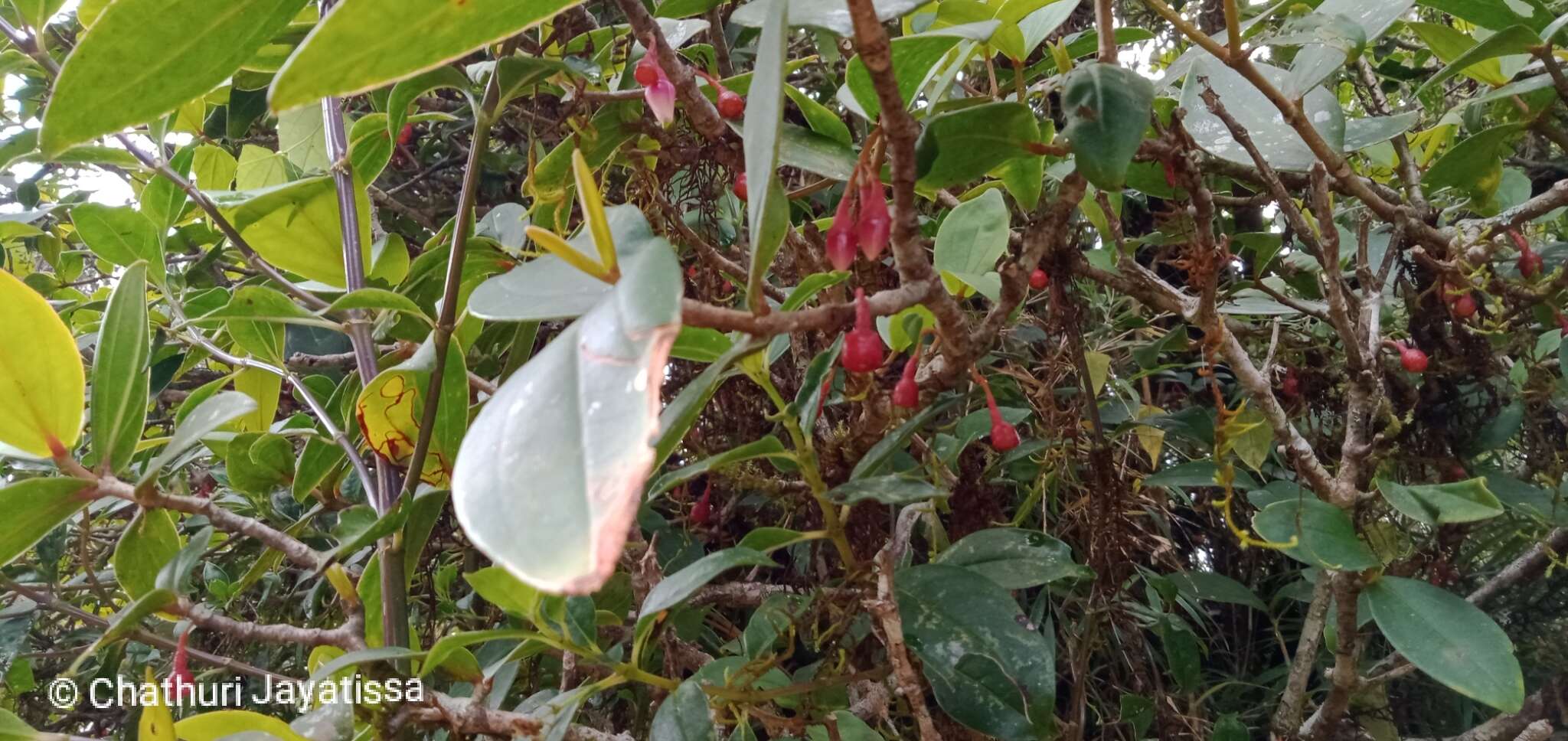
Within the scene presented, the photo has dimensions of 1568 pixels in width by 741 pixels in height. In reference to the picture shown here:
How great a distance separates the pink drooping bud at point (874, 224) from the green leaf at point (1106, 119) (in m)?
0.09

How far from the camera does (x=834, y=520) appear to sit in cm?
50

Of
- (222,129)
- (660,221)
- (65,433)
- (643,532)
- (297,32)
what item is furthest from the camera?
(222,129)

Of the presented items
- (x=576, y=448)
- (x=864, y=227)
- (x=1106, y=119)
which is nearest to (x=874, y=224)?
(x=864, y=227)

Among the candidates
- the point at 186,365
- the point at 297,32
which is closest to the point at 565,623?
the point at 297,32

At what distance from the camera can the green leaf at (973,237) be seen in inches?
20.7

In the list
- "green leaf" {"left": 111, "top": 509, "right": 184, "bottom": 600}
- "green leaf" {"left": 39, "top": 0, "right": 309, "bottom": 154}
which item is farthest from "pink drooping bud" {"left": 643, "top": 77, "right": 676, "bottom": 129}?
A: "green leaf" {"left": 111, "top": 509, "right": 184, "bottom": 600}

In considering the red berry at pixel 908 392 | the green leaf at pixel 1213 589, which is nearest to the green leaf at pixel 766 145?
the red berry at pixel 908 392

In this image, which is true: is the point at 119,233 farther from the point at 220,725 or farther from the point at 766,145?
the point at 766,145

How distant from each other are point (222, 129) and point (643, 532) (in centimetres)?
63

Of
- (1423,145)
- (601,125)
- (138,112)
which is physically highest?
(138,112)

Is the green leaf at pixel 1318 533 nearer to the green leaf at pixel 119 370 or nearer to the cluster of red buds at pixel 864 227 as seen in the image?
the cluster of red buds at pixel 864 227

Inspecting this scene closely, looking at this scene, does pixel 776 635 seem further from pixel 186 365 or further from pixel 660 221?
pixel 186 365

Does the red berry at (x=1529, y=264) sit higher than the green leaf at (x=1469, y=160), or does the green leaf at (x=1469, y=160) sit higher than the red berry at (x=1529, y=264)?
the green leaf at (x=1469, y=160)

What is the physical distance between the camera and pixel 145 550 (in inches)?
20.4
